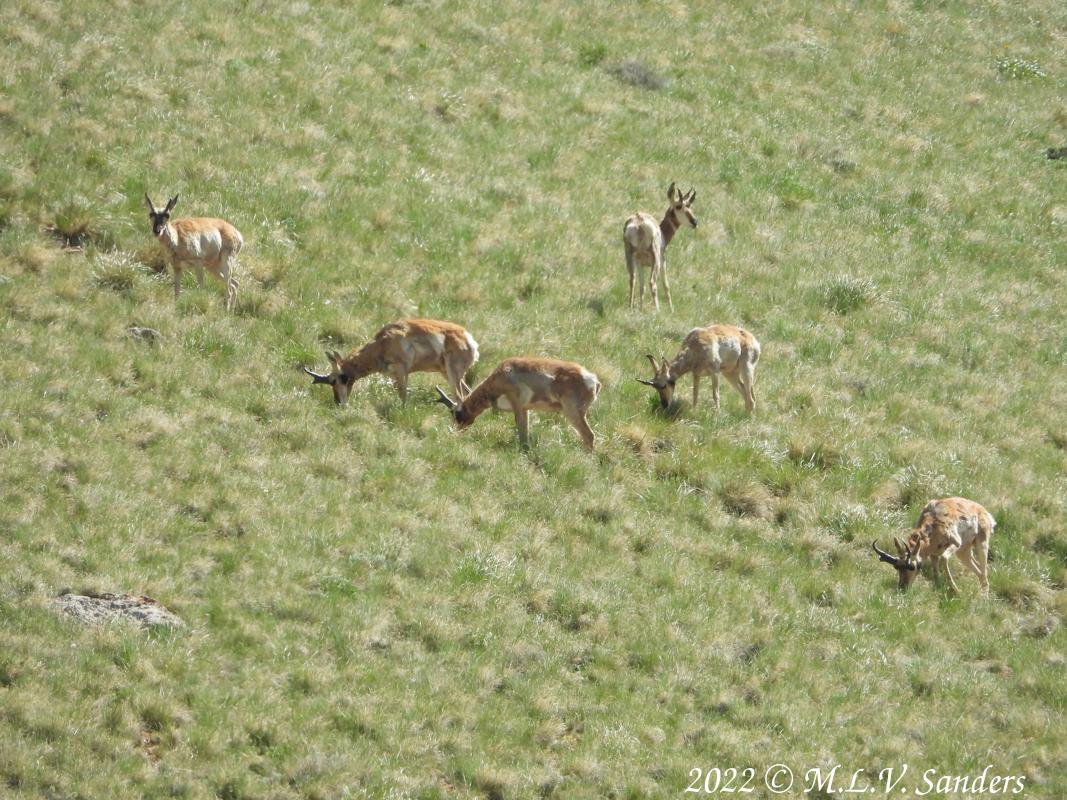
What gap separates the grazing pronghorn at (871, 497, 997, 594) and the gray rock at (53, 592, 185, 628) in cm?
886

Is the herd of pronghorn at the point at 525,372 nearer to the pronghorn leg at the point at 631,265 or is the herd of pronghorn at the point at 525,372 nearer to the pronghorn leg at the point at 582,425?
the pronghorn leg at the point at 582,425

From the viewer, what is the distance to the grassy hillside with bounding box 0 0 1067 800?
12.1m

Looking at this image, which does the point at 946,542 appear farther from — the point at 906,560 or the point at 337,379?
the point at 337,379

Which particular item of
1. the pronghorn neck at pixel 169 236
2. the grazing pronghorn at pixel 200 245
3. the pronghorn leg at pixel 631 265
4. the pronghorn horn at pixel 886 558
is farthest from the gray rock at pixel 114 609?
the pronghorn leg at pixel 631 265

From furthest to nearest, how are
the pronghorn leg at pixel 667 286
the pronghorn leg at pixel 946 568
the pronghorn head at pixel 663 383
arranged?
the pronghorn leg at pixel 667 286 < the pronghorn head at pixel 663 383 < the pronghorn leg at pixel 946 568

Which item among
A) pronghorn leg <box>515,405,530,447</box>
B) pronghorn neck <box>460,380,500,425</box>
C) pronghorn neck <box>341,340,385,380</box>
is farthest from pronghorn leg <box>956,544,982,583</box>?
pronghorn neck <box>341,340,385,380</box>

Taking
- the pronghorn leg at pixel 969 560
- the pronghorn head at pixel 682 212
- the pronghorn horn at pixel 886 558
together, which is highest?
the pronghorn head at pixel 682 212

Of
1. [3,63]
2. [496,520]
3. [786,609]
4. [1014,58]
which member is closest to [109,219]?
[3,63]

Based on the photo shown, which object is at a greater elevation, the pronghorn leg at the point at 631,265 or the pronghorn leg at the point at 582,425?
the pronghorn leg at the point at 631,265

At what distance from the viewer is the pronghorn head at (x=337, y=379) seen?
653 inches

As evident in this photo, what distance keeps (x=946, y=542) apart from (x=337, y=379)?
8.34 metres

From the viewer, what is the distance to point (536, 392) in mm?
16688

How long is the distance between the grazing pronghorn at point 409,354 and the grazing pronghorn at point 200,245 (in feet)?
8.14

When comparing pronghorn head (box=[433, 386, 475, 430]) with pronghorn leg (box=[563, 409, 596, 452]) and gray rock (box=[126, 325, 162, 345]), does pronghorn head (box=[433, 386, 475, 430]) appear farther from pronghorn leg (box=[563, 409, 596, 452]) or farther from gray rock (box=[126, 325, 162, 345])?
gray rock (box=[126, 325, 162, 345])
